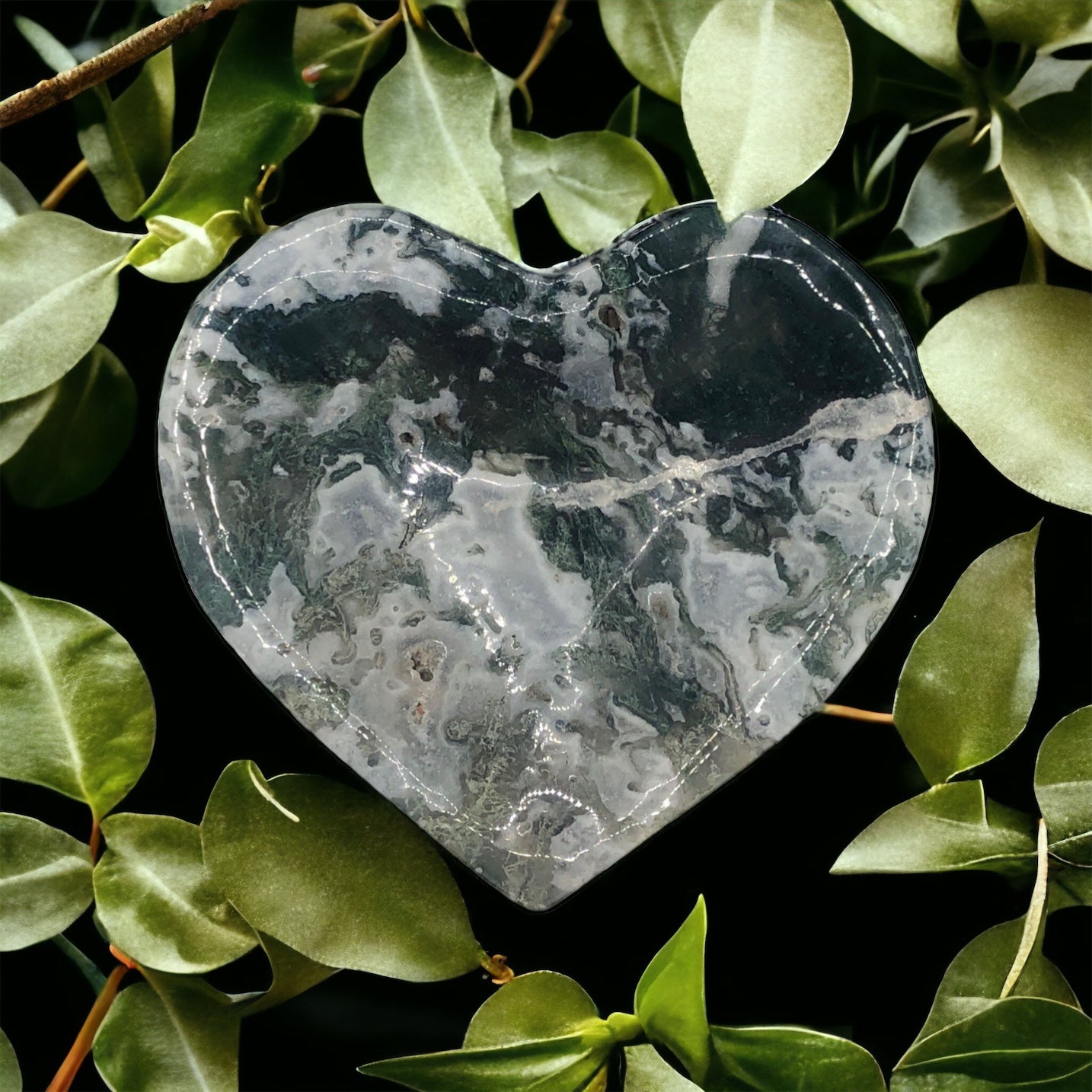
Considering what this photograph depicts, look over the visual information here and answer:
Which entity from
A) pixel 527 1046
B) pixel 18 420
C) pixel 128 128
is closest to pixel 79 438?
pixel 18 420

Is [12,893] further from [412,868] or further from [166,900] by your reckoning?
[412,868]

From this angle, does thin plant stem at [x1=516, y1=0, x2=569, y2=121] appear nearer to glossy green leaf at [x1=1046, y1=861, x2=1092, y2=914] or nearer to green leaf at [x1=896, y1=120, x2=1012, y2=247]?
green leaf at [x1=896, y1=120, x2=1012, y2=247]

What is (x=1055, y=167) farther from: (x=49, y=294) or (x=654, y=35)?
(x=49, y=294)

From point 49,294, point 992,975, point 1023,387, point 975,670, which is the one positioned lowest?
point 992,975

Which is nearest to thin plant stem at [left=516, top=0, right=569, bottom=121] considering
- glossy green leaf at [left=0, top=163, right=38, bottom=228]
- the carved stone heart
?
the carved stone heart

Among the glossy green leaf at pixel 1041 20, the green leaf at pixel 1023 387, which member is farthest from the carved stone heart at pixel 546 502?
the glossy green leaf at pixel 1041 20

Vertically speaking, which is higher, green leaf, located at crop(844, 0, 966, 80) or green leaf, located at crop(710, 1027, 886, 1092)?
green leaf, located at crop(844, 0, 966, 80)

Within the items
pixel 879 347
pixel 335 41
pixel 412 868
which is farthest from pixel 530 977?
pixel 335 41
